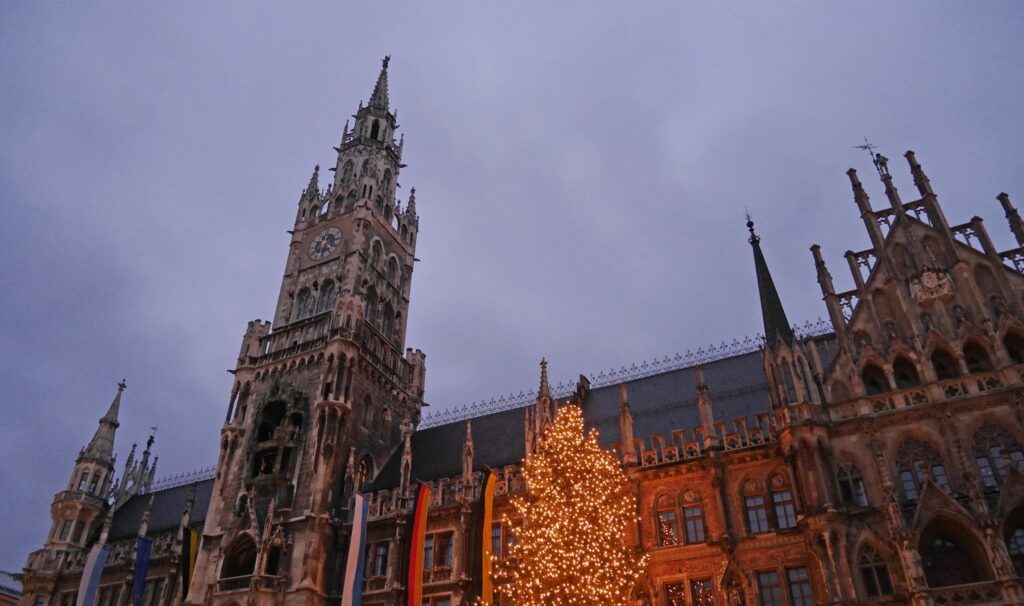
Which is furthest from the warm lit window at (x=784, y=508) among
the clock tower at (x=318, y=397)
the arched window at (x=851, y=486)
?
the clock tower at (x=318, y=397)

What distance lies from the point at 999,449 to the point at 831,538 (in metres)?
6.97

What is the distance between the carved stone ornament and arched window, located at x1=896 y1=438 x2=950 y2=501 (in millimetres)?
6533

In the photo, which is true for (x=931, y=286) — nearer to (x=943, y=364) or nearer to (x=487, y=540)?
(x=943, y=364)

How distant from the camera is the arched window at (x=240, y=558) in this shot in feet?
122

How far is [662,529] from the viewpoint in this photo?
2966 centimetres

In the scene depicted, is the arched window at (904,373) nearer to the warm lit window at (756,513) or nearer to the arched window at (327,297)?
the warm lit window at (756,513)

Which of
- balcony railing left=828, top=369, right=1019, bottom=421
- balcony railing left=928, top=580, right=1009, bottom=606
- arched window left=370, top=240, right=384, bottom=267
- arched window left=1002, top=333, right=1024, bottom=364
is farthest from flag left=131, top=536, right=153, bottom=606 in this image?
arched window left=1002, top=333, right=1024, bottom=364

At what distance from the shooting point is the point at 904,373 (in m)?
28.2

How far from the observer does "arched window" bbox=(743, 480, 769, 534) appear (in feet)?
91.7

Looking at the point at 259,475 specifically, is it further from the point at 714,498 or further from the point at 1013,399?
the point at 1013,399

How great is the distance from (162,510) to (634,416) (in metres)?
39.1

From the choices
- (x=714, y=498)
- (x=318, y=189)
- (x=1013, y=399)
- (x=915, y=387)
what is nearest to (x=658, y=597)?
(x=714, y=498)

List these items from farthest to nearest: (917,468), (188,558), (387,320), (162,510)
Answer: (162,510) → (387,320) → (188,558) → (917,468)

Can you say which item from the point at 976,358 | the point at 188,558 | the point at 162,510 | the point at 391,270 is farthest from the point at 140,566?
the point at 976,358
